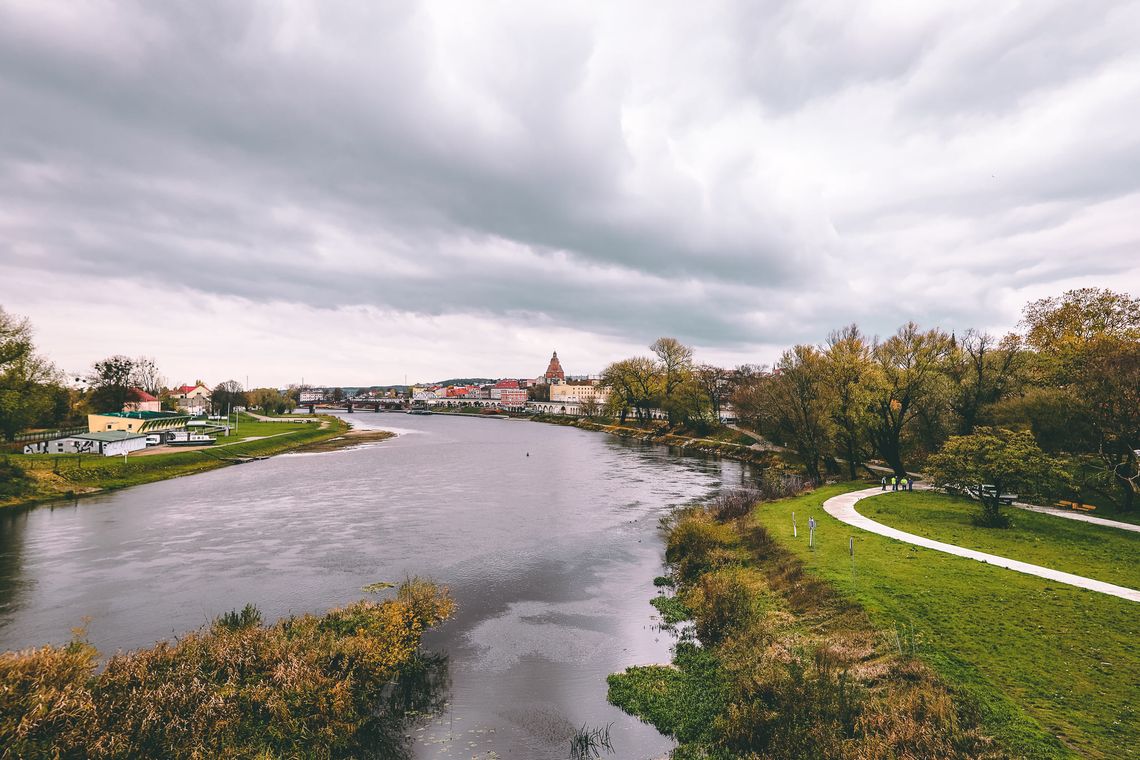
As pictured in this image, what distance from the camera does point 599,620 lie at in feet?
62.5

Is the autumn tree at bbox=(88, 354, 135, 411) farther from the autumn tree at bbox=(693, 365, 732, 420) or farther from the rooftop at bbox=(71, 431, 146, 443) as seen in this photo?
the autumn tree at bbox=(693, 365, 732, 420)

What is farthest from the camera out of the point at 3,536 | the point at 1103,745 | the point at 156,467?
the point at 156,467

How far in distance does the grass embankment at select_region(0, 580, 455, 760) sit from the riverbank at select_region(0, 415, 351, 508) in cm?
3857

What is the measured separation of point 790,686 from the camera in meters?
12.1

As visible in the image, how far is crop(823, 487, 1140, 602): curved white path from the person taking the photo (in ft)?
51.3

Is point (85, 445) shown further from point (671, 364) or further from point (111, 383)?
point (671, 364)

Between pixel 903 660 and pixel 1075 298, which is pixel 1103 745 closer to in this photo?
pixel 903 660

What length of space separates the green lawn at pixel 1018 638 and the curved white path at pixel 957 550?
632 mm

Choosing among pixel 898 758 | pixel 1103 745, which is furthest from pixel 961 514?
pixel 898 758

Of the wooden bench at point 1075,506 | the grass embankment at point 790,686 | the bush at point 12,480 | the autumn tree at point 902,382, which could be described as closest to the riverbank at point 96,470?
the bush at point 12,480

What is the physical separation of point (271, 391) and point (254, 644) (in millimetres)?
173984

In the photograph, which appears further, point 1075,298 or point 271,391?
point 271,391

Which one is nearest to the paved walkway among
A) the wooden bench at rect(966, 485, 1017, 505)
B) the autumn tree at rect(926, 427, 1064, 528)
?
the wooden bench at rect(966, 485, 1017, 505)

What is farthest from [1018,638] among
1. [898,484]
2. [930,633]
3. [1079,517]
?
[898,484]
